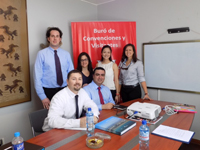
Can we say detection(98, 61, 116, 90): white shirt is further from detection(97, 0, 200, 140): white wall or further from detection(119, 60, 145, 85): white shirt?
detection(97, 0, 200, 140): white wall

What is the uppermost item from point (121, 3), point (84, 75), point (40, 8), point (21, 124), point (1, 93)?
point (121, 3)

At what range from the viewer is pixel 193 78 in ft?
9.98

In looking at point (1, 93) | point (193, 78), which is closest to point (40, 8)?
point (1, 93)

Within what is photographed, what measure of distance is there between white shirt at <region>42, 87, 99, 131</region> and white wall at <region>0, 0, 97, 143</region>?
4.19ft

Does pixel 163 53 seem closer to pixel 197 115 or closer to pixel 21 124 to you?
pixel 197 115

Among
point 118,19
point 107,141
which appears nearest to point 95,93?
point 107,141

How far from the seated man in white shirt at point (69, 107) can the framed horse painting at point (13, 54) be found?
4.07 feet

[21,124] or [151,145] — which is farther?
[21,124]

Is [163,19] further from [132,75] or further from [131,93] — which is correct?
[131,93]

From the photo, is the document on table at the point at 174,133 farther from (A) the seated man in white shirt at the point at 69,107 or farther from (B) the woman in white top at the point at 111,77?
(B) the woman in white top at the point at 111,77

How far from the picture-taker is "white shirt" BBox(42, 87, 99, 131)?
1595 millimetres

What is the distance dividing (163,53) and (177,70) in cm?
42

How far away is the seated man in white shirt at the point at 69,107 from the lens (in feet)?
5.24

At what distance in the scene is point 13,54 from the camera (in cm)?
271
